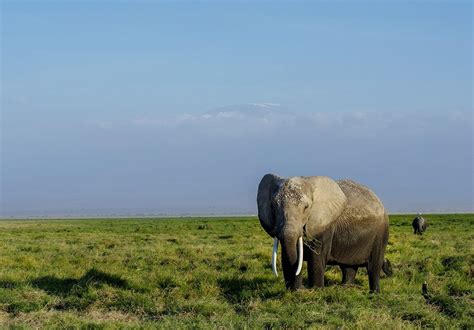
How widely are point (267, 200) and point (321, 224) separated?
1.14 meters

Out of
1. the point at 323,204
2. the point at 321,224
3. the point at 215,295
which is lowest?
the point at 215,295

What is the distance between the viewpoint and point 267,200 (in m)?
11.9

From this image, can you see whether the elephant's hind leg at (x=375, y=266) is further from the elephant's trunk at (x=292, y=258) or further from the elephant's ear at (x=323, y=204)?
the elephant's trunk at (x=292, y=258)

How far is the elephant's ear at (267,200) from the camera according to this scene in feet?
38.4

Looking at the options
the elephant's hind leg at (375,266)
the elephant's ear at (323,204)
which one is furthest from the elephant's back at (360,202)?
the elephant's hind leg at (375,266)

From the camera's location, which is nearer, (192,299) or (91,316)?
(91,316)

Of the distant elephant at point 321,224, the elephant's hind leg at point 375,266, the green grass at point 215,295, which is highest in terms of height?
the distant elephant at point 321,224

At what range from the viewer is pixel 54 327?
955 centimetres

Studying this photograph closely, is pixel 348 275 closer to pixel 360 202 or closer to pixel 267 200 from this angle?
pixel 360 202

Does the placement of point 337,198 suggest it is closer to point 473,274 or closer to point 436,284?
point 436,284

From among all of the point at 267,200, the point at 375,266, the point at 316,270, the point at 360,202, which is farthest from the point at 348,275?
the point at 267,200

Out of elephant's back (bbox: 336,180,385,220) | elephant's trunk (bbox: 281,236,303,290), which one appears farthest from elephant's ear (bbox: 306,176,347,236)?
elephant's trunk (bbox: 281,236,303,290)

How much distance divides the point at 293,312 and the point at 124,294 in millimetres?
3516

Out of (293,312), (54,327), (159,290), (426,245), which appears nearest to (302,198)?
(293,312)
